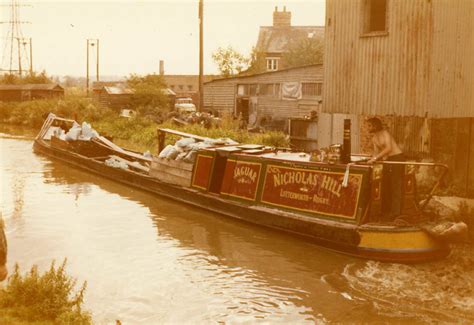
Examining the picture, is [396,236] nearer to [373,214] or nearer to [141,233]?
[373,214]

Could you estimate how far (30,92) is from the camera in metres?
50.1

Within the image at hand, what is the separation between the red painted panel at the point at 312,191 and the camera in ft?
32.1

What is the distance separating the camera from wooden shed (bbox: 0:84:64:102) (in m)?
50.0

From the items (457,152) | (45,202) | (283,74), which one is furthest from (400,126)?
(283,74)

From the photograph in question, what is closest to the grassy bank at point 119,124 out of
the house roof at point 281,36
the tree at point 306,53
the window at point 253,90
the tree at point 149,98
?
the tree at point 149,98

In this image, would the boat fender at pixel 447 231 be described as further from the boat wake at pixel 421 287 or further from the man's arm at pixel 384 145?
the man's arm at pixel 384 145

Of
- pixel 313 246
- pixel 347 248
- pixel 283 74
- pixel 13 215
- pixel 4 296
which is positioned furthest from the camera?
pixel 283 74

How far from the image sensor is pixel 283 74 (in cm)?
3033

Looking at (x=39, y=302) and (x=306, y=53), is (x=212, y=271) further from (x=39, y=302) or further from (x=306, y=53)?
(x=306, y=53)

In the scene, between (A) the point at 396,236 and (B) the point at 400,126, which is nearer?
(A) the point at 396,236

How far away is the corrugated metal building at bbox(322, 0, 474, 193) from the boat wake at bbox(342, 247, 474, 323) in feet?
→ 14.3

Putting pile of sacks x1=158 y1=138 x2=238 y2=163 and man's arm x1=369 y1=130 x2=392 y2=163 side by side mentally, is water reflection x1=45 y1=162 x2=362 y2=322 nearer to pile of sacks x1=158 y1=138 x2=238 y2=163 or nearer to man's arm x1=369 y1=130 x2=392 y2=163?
pile of sacks x1=158 y1=138 x2=238 y2=163

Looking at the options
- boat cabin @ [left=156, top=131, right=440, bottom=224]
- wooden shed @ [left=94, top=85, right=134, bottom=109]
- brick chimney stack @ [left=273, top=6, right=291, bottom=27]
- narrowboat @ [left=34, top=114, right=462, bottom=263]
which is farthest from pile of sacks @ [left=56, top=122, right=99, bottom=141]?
brick chimney stack @ [left=273, top=6, right=291, bottom=27]

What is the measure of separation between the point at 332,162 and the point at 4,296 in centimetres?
614
